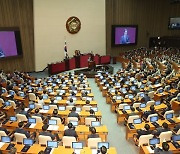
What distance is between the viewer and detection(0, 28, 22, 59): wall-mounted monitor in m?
23.2

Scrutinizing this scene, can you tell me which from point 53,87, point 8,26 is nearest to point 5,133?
point 53,87

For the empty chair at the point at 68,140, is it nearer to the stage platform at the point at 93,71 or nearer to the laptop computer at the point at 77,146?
the laptop computer at the point at 77,146

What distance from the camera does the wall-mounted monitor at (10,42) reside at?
2320cm

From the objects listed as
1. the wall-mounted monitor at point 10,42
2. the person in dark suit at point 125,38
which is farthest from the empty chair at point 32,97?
the person in dark suit at point 125,38

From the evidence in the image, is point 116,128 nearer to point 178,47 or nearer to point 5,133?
point 5,133

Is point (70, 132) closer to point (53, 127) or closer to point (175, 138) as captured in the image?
point (53, 127)

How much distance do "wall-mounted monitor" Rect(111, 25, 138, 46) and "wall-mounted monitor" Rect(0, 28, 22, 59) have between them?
13.0 m

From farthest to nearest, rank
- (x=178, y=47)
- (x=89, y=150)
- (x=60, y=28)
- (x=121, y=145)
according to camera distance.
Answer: (x=178, y=47) → (x=60, y=28) → (x=121, y=145) → (x=89, y=150)

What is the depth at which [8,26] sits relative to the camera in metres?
23.6

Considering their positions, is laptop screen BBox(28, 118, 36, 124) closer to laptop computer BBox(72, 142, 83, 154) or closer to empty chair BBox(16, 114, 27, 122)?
empty chair BBox(16, 114, 27, 122)

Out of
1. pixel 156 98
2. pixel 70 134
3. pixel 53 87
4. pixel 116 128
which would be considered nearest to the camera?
pixel 70 134

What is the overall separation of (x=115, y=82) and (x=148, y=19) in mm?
19302

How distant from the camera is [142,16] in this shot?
109ft

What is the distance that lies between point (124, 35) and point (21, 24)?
1453 centimetres
